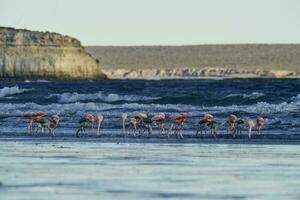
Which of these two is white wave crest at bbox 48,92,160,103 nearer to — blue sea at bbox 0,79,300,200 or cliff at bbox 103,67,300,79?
blue sea at bbox 0,79,300,200

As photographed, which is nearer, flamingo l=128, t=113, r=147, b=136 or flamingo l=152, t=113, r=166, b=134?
flamingo l=128, t=113, r=147, b=136

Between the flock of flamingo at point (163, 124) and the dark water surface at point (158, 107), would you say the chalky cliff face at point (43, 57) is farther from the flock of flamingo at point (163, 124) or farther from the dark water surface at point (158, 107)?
the flock of flamingo at point (163, 124)

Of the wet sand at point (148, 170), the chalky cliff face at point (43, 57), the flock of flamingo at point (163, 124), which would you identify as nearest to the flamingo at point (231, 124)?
the flock of flamingo at point (163, 124)

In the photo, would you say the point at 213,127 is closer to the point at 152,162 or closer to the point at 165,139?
the point at 165,139

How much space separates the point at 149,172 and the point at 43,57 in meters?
143

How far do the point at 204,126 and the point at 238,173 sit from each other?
13.8m

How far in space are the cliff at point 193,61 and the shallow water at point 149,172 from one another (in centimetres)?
14950

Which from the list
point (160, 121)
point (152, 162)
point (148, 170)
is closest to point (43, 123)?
point (160, 121)

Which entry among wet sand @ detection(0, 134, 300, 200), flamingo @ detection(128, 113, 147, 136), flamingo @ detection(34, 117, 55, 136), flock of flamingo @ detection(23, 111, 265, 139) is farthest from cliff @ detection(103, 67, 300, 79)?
wet sand @ detection(0, 134, 300, 200)

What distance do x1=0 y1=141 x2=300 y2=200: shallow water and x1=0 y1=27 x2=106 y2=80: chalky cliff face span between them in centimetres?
12874

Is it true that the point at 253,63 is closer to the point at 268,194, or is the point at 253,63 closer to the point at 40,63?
the point at 40,63

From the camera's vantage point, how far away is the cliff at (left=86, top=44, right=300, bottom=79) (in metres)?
181

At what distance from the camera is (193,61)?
18525 cm

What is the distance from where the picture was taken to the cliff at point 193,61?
180625 millimetres
